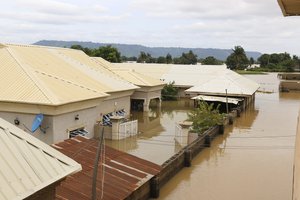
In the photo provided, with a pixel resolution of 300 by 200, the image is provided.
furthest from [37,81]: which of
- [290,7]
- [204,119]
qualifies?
[290,7]

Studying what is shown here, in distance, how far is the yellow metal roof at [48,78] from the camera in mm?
23388

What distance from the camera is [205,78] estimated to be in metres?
52.0

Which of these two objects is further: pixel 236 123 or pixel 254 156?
pixel 236 123

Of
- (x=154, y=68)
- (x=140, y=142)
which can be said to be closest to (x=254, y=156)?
(x=140, y=142)

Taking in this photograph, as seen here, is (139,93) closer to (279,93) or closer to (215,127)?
(215,127)

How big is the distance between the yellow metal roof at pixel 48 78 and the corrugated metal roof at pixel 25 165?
573 inches

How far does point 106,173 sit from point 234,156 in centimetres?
1249

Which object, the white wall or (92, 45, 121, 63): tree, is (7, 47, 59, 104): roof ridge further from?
(92, 45, 121, 63): tree

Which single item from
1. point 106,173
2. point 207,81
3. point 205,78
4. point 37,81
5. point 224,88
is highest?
point 37,81

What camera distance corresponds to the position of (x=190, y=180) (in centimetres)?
1944

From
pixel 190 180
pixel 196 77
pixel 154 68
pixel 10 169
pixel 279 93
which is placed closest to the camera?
pixel 10 169

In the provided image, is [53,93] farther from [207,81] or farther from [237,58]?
[237,58]

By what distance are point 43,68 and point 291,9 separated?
23.8 m

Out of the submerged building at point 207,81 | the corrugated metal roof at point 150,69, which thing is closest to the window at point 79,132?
the submerged building at point 207,81
